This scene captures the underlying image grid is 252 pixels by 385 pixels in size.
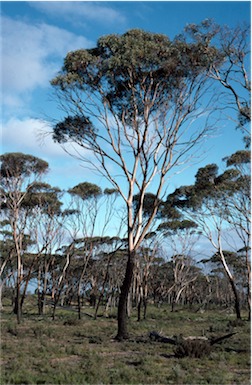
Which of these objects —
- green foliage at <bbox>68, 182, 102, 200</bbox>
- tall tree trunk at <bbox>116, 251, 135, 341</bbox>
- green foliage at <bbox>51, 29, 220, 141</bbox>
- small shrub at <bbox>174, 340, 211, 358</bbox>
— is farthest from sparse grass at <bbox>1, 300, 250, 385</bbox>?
green foliage at <bbox>68, 182, 102, 200</bbox>

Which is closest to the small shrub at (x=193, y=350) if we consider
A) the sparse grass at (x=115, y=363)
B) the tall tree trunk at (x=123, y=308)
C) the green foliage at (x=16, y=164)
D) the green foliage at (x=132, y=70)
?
the sparse grass at (x=115, y=363)

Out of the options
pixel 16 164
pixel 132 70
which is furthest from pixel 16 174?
pixel 132 70

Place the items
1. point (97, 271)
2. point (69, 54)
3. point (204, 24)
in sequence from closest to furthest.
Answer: point (204, 24)
point (69, 54)
point (97, 271)

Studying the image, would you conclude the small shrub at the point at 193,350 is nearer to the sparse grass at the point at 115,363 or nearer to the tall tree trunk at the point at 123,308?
the sparse grass at the point at 115,363

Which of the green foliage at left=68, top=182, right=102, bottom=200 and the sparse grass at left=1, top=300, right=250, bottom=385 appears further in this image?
the green foliage at left=68, top=182, right=102, bottom=200

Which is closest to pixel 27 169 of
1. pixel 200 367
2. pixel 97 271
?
pixel 200 367

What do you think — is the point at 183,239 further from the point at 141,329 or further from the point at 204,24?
the point at 204,24

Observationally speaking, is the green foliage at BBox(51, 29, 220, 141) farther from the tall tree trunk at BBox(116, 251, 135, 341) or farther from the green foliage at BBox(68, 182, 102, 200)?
the green foliage at BBox(68, 182, 102, 200)

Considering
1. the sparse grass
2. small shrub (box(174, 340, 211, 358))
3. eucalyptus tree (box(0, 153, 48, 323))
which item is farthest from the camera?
eucalyptus tree (box(0, 153, 48, 323))

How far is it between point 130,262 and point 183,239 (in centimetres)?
2048

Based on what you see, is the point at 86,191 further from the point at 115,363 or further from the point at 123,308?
the point at 115,363

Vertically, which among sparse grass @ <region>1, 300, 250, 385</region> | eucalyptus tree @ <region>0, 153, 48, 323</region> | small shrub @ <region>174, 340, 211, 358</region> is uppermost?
eucalyptus tree @ <region>0, 153, 48, 323</region>

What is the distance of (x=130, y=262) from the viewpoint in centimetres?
1248

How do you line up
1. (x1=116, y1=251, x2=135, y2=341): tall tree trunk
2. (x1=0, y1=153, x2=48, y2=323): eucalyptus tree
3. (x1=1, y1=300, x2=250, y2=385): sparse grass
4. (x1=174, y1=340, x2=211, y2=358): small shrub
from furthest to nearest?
(x1=0, y1=153, x2=48, y2=323): eucalyptus tree, (x1=116, y1=251, x2=135, y2=341): tall tree trunk, (x1=174, y1=340, x2=211, y2=358): small shrub, (x1=1, y1=300, x2=250, y2=385): sparse grass
